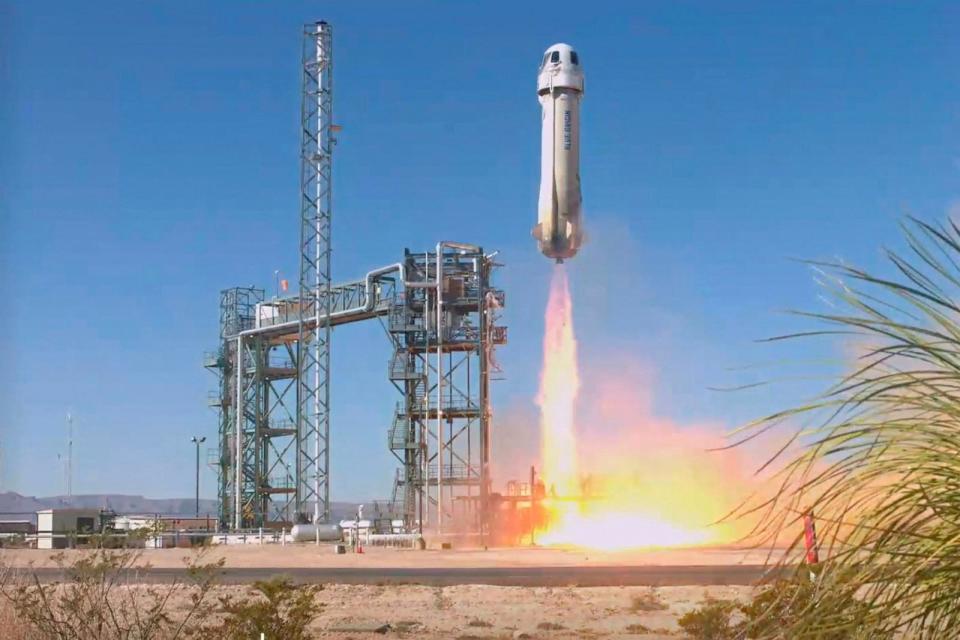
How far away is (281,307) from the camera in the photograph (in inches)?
3022

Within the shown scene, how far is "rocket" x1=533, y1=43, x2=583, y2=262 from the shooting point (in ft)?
178

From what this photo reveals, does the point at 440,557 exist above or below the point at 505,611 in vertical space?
below

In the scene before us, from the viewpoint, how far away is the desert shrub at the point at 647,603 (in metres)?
24.1

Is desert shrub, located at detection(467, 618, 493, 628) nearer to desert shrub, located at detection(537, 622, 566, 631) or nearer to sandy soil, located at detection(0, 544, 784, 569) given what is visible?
desert shrub, located at detection(537, 622, 566, 631)

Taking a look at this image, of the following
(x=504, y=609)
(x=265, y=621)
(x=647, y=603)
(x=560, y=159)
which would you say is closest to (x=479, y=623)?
(x=504, y=609)

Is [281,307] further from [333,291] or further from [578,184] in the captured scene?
[578,184]

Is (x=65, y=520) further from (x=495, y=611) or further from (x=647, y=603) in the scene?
(x=647, y=603)

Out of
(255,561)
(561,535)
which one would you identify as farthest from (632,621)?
(561,535)

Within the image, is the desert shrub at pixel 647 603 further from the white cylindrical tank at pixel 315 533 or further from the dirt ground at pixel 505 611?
the white cylindrical tank at pixel 315 533

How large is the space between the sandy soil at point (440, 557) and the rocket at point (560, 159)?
14766 mm

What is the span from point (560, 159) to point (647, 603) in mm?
33287

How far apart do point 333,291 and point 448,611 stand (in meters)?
49.2

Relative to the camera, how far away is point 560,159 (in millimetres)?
54906

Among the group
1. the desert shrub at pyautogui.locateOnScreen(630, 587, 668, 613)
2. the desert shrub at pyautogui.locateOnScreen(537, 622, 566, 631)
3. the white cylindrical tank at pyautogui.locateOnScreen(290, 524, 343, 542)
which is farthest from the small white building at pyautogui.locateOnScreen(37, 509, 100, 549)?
the desert shrub at pyautogui.locateOnScreen(537, 622, 566, 631)
